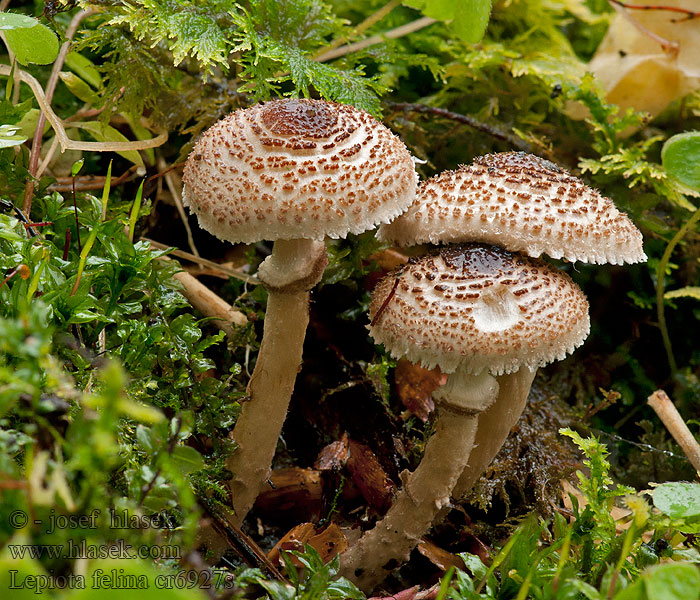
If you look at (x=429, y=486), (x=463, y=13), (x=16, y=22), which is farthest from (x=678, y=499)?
(x=16, y=22)

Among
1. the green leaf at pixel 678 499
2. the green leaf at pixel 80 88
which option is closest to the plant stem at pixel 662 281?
the green leaf at pixel 678 499

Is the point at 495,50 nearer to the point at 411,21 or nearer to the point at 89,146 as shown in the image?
the point at 411,21

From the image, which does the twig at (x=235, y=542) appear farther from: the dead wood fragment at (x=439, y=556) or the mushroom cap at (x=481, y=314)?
the mushroom cap at (x=481, y=314)

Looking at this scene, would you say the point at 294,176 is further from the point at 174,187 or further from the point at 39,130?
the point at 174,187

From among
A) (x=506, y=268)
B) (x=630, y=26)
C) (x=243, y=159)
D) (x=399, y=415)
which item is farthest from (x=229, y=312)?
(x=630, y=26)

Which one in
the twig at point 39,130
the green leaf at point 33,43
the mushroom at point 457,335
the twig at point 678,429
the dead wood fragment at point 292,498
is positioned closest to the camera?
the mushroom at point 457,335

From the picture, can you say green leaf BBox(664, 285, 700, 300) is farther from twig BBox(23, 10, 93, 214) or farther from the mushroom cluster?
twig BBox(23, 10, 93, 214)

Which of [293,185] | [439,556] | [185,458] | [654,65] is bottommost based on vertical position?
[439,556]
